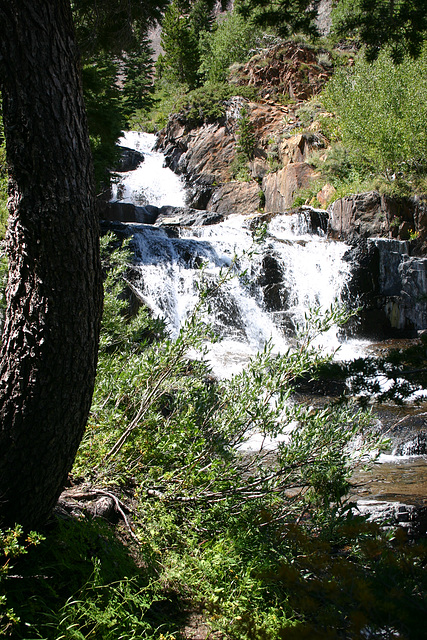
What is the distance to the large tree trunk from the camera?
2.05 m

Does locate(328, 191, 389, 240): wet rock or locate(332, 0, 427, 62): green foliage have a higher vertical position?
locate(332, 0, 427, 62): green foliage

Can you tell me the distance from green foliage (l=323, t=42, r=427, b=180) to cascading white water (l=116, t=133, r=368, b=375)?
11.8 ft

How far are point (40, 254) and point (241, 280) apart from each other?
9.16 meters

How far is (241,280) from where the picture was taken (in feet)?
36.5

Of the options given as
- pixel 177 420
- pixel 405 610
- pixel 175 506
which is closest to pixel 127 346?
pixel 177 420

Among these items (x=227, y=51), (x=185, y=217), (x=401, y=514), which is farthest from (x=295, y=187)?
(x=401, y=514)

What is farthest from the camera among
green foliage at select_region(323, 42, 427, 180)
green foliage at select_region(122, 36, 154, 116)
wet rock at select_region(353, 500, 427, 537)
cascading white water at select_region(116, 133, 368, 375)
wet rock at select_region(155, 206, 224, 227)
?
green foliage at select_region(122, 36, 154, 116)

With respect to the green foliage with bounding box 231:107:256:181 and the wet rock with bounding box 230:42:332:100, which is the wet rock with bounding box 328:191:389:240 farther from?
the wet rock with bounding box 230:42:332:100

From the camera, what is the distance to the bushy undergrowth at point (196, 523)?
6.58 ft

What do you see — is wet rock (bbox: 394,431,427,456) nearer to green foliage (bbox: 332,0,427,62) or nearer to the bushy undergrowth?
the bushy undergrowth

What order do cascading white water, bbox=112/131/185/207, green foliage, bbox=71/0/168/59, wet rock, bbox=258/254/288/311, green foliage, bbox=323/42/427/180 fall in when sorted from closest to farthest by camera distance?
green foliage, bbox=71/0/168/59 < wet rock, bbox=258/254/288/311 < green foliage, bbox=323/42/427/180 < cascading white water, bbox=112/131/185/207

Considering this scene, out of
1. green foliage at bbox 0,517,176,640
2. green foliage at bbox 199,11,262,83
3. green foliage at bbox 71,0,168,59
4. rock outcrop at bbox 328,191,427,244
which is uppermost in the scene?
green foliage at bbox 199,11,262,83

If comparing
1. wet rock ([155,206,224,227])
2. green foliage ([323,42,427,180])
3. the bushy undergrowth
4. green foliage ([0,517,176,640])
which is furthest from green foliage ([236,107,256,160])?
green foliage ([0,517,176,640])

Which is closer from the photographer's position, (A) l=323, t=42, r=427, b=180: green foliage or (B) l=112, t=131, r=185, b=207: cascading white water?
(A) l=323, t=42, r=427, b=180: green foliage
